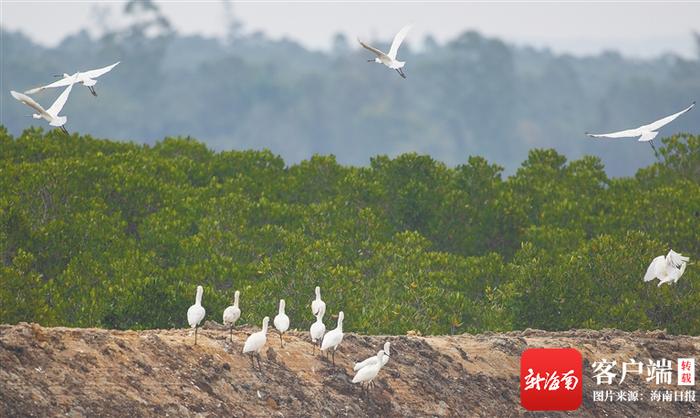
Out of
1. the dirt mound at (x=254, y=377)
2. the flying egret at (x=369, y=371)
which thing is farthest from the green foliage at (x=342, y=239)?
the flying egret at (x=369, y=371)

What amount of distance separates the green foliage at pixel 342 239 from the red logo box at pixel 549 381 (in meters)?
6.61

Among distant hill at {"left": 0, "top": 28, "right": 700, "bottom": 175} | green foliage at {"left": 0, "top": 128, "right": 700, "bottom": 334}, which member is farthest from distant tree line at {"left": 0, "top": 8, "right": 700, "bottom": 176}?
green foliage at {"left": 0, "top": 128, "right": 700, "bottom": 334}

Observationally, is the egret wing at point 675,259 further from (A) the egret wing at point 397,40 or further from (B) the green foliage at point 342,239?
(A) the egret wing at point 397,40

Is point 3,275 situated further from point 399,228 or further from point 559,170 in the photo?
point 559,170

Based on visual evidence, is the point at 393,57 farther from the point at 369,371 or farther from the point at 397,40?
the point at 369,371

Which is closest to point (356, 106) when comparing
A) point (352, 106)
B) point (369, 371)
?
point (352, 106)

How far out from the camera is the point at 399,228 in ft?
147

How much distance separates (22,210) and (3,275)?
19.6 ft

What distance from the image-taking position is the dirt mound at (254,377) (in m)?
19.8

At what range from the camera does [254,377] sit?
22.1m

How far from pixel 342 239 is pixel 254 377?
17.6 m

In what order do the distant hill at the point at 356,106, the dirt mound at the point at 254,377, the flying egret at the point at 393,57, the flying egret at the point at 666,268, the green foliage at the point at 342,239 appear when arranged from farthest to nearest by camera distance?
the distant hill at the point at 356,106 < the green foliage at the point at 342,239 < the flying egret at the point at 666,268 < the flying egret at the point at 393,57 < the dirt mound at the point at 254,377

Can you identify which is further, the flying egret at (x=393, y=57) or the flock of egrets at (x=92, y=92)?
the flying egret at (x=393, y=57)

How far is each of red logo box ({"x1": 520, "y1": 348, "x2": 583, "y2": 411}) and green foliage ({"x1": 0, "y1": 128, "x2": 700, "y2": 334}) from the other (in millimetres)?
6610
